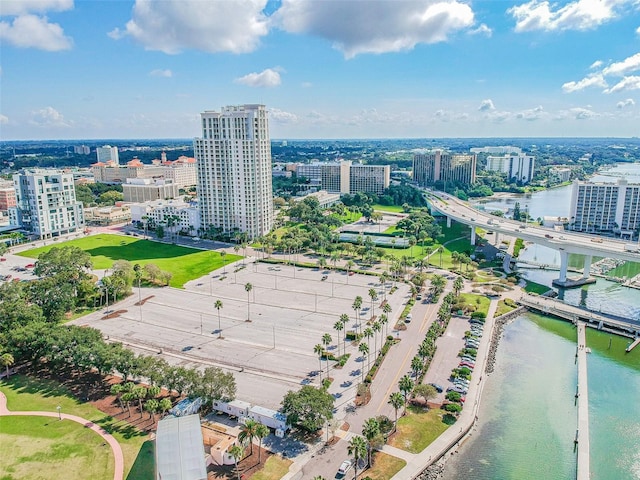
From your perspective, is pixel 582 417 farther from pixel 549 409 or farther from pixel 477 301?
pixel 477 301

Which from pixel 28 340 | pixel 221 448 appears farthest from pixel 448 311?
pixel 28 340

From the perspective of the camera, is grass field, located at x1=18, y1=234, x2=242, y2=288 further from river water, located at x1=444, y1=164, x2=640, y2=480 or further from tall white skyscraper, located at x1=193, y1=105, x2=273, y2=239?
river water, located at x1=444, y1=164, x2=640, y2=480

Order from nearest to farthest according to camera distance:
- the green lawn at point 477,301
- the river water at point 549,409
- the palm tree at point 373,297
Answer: the river water at point 549,409, the palm tree at point 373,297, the green lawn at point 477,301

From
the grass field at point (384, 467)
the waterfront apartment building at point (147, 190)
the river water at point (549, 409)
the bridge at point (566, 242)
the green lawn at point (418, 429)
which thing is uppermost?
the waterfront apartment building at point (147, 190)

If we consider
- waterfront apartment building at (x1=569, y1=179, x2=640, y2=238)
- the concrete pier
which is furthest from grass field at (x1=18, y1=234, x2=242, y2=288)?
waterfront apartment building at (x1=569, y1=179, x2=640, y2=238)

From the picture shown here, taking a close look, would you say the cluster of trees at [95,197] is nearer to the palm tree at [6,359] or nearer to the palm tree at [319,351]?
the palm tree at [6,359]

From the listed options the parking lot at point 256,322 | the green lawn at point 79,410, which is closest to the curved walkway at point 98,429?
the green lawn at point 79,410

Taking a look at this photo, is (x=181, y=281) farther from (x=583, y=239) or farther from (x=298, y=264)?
(x=583, y=239)
